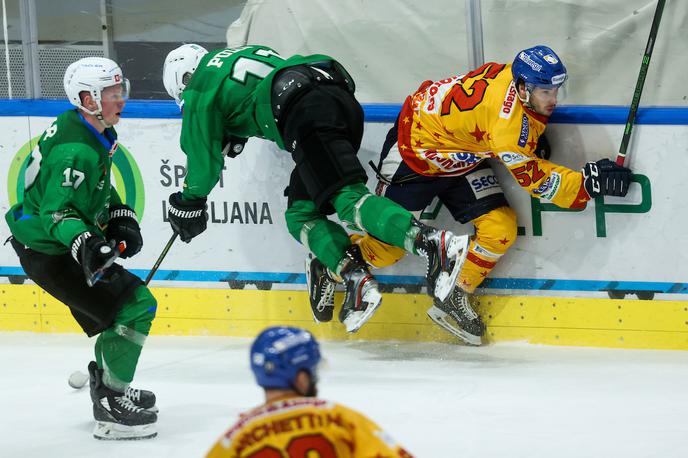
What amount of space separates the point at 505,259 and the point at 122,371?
1.87m

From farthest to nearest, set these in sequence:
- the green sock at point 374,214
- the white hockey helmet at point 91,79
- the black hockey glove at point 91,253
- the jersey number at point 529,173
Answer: the jersey number at point 529,173, the green sock at point 374,214, the white hockey helmet at point 91,79, the black hockey glove at point 91,253

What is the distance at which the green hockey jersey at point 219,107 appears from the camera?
4.77 m

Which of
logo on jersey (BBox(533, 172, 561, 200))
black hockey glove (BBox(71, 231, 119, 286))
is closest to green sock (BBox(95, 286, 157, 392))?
black hockey glove (BBox(71, 231, 119, 286))

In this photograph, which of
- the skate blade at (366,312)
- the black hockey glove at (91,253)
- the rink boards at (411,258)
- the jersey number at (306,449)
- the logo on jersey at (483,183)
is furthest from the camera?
the logo on jersey at (483,183)

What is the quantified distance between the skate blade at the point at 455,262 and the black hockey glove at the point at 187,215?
131 centimetres

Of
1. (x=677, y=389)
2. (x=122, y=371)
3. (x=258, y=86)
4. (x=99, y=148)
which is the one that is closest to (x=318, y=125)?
(x=258, y=86)

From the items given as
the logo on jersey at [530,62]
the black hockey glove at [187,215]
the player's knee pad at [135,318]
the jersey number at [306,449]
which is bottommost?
the black hockey glove at [187,215]

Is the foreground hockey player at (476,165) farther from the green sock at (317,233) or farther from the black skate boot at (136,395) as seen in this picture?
the black skate boot at (136,395)

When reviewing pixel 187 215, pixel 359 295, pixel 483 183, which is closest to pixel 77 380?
pixel 187 215

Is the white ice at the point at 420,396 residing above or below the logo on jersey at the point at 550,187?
below

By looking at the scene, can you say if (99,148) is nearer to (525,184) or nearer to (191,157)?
(191,157)

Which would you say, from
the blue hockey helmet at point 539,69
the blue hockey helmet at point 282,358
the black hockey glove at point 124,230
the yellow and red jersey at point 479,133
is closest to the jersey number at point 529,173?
the yellow and red jersey at point 479,133

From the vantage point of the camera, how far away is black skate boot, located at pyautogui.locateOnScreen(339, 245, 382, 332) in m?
4.38

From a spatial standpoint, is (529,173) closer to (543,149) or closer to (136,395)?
(543,149)
